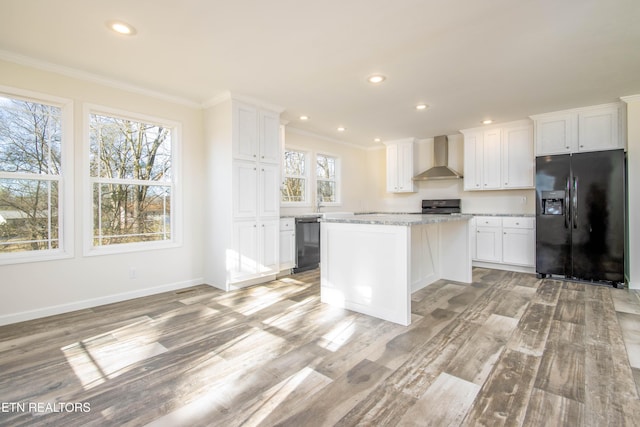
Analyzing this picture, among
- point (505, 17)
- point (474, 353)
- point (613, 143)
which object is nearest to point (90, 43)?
point (505, 17)

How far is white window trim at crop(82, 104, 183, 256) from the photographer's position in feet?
10.7

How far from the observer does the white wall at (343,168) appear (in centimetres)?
567

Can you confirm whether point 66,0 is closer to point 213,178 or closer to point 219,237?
point 213,178

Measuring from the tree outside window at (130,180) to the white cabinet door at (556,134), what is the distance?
529cm

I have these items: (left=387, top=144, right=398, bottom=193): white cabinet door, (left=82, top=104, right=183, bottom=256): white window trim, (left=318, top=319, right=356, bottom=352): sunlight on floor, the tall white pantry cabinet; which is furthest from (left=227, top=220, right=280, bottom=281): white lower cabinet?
(left=387, top=144, right=398, bottom=193): white cabinet door

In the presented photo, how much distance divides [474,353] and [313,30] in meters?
2.75

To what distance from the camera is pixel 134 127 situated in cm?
371

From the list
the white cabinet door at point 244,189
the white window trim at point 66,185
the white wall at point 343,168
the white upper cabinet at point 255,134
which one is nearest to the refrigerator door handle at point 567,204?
the white wall at point 343,168

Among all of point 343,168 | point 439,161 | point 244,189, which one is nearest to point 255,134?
point 244,189

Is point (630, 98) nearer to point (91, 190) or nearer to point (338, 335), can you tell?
point (338, 335)

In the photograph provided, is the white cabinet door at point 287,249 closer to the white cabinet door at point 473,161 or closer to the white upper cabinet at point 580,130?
the white cabinet door at point 473,161

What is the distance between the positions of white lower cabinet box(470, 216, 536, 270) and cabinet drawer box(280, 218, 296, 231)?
2853 mm

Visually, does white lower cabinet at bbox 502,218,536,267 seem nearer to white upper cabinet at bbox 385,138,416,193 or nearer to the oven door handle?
the oven door handle

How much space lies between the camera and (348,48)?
8.89 feet
